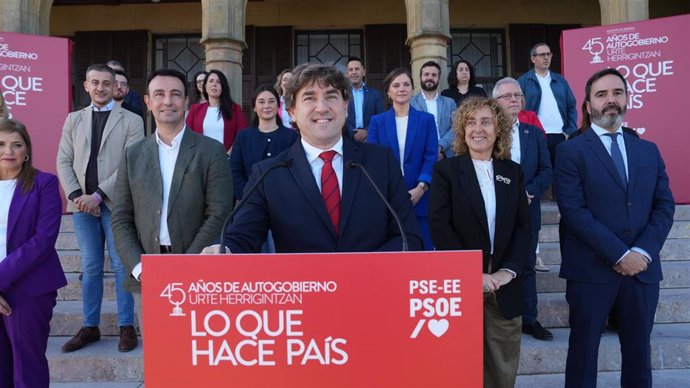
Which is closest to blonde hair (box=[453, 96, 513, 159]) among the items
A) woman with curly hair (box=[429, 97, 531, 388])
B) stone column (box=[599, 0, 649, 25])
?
woman with curly hair (box=[429, 97, 531, 388])

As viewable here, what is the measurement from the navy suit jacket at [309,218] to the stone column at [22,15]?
8079 millimetres

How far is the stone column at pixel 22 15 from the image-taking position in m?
8.36

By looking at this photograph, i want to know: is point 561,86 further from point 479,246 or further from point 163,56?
point 163,56

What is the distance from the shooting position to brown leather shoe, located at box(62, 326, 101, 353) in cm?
396

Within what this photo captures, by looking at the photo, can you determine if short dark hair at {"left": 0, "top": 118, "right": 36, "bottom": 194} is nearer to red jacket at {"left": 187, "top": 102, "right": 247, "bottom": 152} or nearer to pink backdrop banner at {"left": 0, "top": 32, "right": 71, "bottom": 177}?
red jacket at {"left": 187, "top": 102, "right": 247, "bottom": 152}

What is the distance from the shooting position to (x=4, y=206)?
310 cm

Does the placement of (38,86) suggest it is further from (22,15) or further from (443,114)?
(443,114)

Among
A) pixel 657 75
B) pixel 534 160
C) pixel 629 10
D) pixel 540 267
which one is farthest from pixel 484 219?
pixel 629 10

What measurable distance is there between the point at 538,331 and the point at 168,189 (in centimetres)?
270

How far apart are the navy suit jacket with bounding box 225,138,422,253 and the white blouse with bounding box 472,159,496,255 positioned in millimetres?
1000

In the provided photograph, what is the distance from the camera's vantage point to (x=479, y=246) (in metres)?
2.91

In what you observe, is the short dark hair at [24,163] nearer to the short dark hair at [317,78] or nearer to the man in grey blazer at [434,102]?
the short dark hair at [317,78]

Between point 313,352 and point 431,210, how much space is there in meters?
1.65

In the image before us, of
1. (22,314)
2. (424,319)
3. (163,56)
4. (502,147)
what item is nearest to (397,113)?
(502,147)
